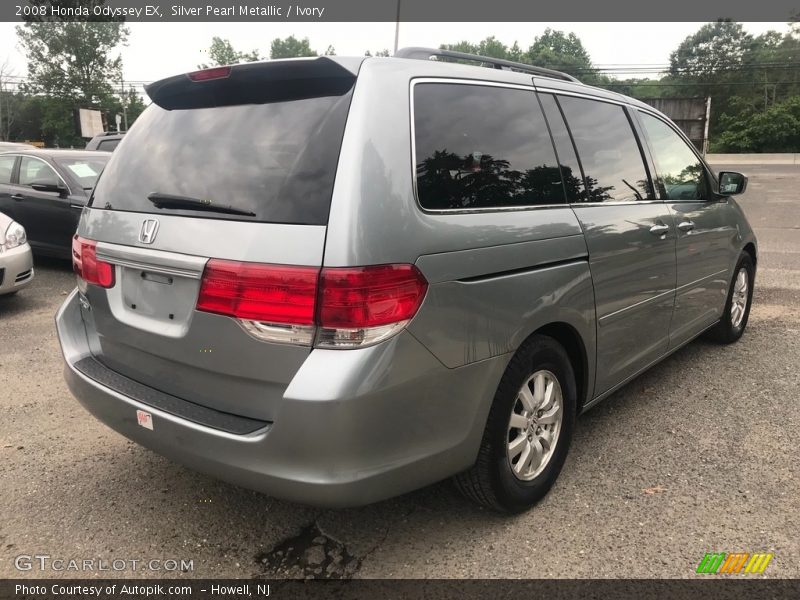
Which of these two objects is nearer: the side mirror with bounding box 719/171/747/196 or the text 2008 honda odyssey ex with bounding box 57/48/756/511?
the text 2008 honda odyssey ex with bounding box 57/48/756/511

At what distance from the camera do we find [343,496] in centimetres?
190

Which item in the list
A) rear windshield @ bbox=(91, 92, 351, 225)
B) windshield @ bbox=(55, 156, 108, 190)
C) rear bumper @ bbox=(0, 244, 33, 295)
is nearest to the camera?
rear windshield @ bbox=(91, 92, 351, 225)

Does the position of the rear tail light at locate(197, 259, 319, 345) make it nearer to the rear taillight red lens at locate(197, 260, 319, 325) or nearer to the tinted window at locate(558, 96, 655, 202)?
the rear taillight red lens at locate(197, 260, 319, 325)

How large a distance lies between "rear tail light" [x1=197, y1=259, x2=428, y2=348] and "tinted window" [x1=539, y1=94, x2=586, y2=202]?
46.3 inches

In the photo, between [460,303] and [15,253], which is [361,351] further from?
[15,253]

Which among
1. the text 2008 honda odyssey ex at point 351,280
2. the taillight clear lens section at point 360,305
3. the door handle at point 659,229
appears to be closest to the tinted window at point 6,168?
the text 2008 honda odyssey ex at point 351,280

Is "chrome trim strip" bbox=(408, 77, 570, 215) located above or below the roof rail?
below

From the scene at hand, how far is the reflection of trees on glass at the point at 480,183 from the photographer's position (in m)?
2.11

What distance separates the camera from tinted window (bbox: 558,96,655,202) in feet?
9.62

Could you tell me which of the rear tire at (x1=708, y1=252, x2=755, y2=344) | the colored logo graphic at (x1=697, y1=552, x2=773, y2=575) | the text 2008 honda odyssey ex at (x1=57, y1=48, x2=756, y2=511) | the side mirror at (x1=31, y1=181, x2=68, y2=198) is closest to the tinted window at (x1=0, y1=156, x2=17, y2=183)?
the side mirror at (x1=31, y1=181, x2=68, y2=198)

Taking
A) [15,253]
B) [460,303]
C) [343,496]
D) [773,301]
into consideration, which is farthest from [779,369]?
[15,253]

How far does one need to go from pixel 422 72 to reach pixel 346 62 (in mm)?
311

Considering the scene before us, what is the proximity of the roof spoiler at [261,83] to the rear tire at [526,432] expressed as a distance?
4.09 feet

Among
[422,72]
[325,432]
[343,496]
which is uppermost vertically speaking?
[422,72]
